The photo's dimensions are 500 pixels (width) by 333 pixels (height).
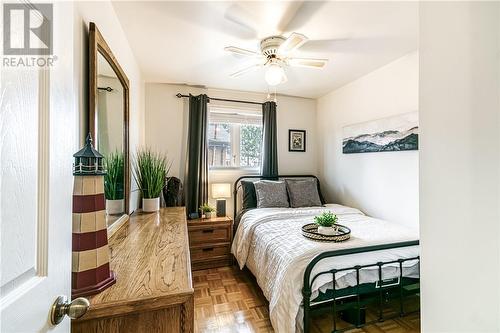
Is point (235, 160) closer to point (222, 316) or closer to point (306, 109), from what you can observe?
point (306, 109)

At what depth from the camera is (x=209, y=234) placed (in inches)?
112

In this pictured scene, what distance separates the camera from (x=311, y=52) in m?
2.32

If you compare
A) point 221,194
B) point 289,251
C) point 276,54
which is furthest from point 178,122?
point 289,251

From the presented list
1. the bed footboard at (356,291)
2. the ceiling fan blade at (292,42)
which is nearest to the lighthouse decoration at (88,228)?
the bed footboard at (356,291)

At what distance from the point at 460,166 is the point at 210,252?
8.78 feet

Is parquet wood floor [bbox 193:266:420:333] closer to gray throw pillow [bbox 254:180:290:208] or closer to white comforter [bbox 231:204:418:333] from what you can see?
white comforter [bbox 231:204:418:333]

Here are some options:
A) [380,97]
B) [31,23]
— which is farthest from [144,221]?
[380,97]

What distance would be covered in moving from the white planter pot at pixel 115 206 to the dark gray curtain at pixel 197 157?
4.46 ft

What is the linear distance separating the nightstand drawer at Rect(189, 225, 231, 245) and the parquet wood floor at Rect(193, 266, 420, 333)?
0.40 m

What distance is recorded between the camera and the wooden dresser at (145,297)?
0.73m

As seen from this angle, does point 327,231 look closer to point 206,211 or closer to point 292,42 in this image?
point 292,42

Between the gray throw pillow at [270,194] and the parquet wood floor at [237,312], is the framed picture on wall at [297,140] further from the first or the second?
the parquet wood floor at [237,312]

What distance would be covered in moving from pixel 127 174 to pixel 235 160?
1.84 m

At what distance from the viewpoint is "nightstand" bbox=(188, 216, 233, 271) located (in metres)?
2.78
